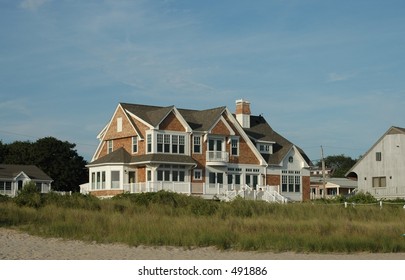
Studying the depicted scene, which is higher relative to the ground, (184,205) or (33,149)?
(33,149)

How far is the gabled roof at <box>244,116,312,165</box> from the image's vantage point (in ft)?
206

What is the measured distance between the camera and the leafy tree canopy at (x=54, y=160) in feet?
290

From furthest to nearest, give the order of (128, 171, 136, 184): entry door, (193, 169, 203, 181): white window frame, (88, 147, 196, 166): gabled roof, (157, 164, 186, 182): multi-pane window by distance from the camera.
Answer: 1. (193, 169, 203, 181): white window frame
2. (128, 171, 136, 184): entry door
3. (157, 164, 186, 182): multi-pane window
4. (88, 147, 196, 166): gabled roof

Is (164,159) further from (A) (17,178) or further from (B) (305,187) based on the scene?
(A) (17,178)

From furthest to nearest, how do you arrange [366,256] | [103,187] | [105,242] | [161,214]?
[103,187] → [161,214] → [105,242] → [366,256]

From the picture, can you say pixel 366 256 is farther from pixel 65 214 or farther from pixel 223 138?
pixel 223 138

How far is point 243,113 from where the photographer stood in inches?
2566

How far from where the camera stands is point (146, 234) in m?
25.2

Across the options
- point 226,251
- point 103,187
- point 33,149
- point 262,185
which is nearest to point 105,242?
point 226,251

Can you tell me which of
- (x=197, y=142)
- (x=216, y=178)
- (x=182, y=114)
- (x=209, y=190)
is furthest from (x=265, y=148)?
(x=209, y=190)

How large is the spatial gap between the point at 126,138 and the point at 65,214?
2591 cm

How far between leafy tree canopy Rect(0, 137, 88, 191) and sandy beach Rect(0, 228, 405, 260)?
6414 centimetres

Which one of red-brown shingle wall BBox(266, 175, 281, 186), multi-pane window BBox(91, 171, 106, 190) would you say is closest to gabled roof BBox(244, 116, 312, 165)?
red-brown shingle wall BBox(266, 175, 281, 186)

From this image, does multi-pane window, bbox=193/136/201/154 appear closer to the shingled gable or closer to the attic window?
the shingled gable
